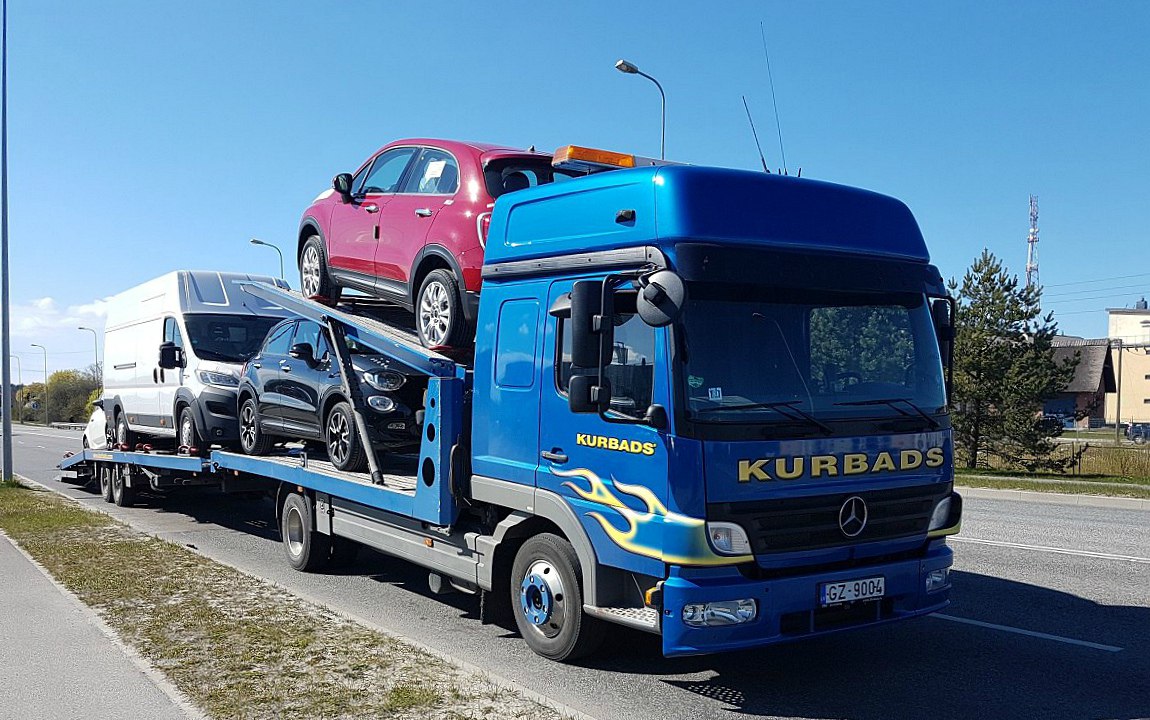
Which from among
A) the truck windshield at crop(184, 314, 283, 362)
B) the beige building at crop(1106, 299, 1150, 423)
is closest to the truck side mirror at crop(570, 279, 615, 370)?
the truck windshield at crop(184, 314, 283, 362)

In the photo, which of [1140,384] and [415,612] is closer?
[415,612]

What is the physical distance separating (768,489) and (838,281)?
4.42 ft

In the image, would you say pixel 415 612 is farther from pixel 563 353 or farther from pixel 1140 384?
pixel 1140 384

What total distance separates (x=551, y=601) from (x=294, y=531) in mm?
4489

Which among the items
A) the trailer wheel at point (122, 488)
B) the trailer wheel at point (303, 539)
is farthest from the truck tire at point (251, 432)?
the trailer wheel at point (122, 488)

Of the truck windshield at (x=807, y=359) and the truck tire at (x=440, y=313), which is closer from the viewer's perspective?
the truck windshield at (x=807, y=359)

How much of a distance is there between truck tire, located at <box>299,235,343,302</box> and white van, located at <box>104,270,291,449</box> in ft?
7.15

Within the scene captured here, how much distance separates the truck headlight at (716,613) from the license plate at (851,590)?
0.52 meters

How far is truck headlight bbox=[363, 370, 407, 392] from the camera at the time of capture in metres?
8.14

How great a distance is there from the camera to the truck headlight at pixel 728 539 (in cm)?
509

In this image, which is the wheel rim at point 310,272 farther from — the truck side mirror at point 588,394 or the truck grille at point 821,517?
the truck grille at point 821,517

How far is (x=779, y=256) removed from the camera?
221 inches

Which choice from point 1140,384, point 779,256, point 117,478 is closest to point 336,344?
point 779,256

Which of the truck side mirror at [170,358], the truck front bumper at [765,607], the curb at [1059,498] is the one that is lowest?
the curb at [1059,498]
